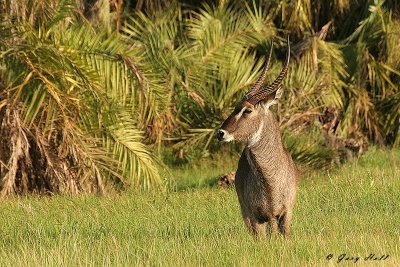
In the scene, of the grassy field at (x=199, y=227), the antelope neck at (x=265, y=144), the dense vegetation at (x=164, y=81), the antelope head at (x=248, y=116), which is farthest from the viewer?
the dense vegetation at (x=164, y=81)

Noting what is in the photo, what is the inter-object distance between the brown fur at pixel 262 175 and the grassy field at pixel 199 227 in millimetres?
204

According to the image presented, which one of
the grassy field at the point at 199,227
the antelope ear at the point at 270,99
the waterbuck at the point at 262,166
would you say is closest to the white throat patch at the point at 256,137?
the waterbuck at the point at 262,166

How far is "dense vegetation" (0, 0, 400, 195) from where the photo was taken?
509 inches

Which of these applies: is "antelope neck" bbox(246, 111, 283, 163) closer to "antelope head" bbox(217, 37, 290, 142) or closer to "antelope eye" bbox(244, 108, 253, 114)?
"antelope head" bbox(217, 37, 290, 142)

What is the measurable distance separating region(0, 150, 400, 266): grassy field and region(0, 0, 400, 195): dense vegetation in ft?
2.51

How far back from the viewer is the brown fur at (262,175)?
8.55 meters

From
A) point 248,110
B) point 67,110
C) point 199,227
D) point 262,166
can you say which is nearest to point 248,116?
point 248,110

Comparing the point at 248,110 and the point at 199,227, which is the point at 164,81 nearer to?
the point at 199,227

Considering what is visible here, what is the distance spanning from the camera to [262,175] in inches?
339

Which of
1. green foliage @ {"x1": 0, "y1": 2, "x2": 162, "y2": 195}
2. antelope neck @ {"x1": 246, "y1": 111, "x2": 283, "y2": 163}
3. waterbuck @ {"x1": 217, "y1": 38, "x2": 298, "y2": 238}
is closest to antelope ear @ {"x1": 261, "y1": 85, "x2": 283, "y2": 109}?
waterbuck @ {"x1": 217, "y1": 38, "x2": 298, "y2": 238}

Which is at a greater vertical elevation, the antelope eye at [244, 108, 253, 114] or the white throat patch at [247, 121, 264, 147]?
the antelope eye at [244, 108, 253, 114]

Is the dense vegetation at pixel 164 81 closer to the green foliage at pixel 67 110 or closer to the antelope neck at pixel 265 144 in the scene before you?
the green foliage at pixel 67 110

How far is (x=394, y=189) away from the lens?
1152 centimetres

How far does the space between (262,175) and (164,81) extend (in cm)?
603
